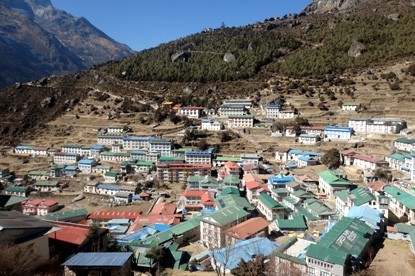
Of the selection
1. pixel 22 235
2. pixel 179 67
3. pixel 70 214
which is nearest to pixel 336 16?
pixel 179 67

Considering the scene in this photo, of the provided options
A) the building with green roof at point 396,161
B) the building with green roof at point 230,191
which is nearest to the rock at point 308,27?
the building with green roof at point 396,161

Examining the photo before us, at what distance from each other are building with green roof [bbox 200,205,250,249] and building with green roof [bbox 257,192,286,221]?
8.80 feet

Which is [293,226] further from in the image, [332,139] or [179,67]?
[179,67]

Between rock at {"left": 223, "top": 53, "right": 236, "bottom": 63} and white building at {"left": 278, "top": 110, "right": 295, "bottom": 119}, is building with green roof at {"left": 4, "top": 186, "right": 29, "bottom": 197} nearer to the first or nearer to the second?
white building at {"left": 278, "top": 110, "right": 295, "bottom": 119}

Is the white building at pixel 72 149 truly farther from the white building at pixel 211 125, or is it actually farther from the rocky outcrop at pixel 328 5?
the rocky outcrop at pixel 328 5

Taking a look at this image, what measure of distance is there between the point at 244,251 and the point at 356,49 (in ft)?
169

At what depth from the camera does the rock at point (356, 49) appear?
59656mm

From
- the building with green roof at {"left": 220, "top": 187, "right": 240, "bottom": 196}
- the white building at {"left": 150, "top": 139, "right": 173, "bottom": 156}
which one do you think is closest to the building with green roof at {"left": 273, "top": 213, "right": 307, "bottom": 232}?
the building with green roof at {"left": 220, "top": 187, "right": 240, "bottom": 196}

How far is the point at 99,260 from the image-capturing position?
33.1ft

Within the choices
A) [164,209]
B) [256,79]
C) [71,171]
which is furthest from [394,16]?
[71,171]

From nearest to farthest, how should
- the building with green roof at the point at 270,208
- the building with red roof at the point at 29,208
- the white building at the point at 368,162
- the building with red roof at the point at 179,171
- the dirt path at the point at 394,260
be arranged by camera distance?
the dirt path at the point at 394,260 < the building with green roof at the point at 270,208 < the white building at the point at 368,162 < the building with red roof at the point at 29,208 < the building with red roof at the point at 179,171

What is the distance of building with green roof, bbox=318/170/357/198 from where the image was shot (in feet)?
93.7

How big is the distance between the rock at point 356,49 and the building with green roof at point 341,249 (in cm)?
4637

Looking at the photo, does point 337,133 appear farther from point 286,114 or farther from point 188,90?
point 188,90
